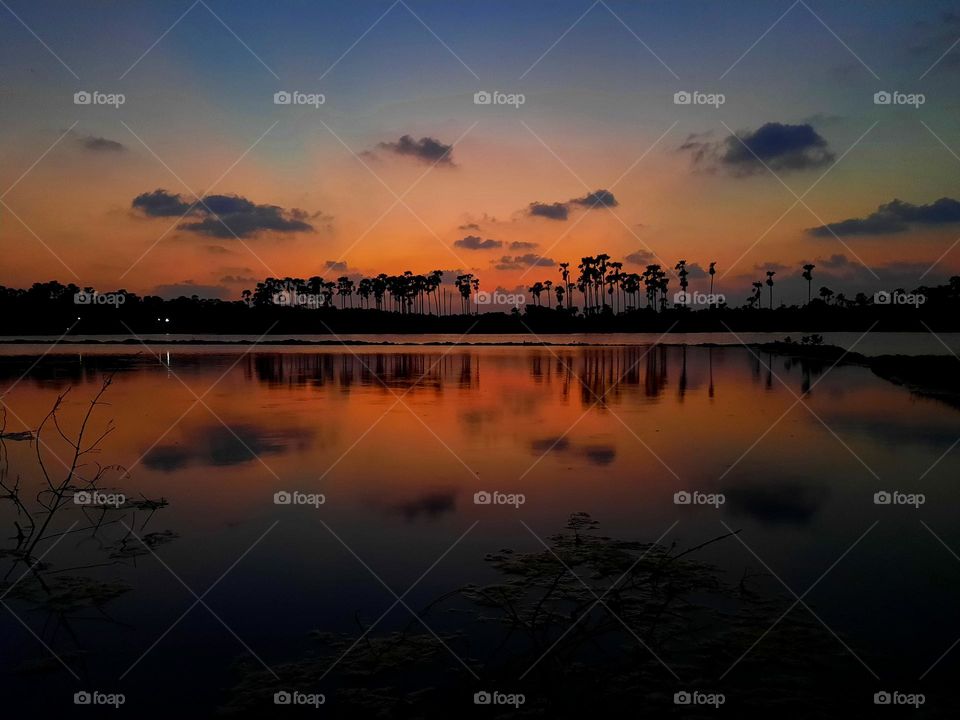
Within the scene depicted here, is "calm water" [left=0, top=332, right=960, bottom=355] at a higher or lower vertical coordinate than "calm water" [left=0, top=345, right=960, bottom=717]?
higher

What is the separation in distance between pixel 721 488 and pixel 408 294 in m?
167

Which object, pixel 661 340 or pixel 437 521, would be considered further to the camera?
pixel 661 340

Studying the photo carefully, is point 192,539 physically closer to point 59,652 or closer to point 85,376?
point 59,652

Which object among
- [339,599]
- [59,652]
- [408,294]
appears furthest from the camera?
[408,294]

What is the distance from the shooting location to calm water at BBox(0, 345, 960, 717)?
6000 mm

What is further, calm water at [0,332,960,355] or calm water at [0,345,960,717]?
calm water at [0,332,960,355]

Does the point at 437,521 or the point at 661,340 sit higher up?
the point at 661,340

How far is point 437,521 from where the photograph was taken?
10023 mm

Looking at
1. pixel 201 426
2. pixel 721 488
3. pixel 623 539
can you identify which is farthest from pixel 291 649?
pixel 201 426

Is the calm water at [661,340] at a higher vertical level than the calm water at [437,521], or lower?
higher

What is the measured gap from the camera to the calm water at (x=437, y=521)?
6000mm

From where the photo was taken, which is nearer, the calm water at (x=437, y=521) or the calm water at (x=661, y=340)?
the calm water at (x=437, y=521)

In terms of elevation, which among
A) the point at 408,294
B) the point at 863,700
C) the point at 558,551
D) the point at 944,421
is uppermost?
the point at 408,294

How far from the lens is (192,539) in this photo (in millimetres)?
9203
